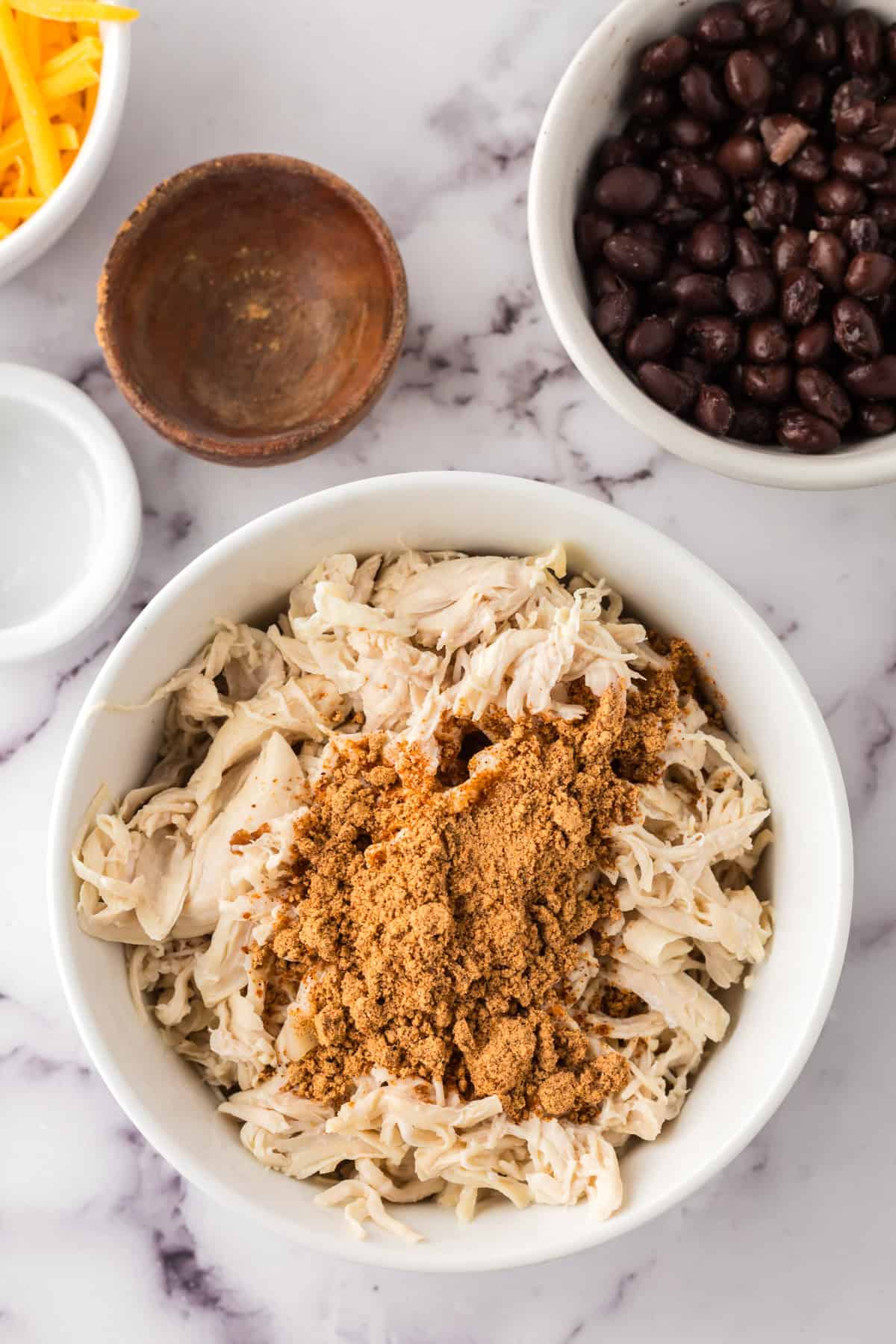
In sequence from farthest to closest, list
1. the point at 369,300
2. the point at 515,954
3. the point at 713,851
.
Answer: the point at 369,300 < the point at 713,851 < the point at 515,954

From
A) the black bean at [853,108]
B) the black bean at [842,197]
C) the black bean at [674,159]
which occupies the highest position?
the black bean at [853,108]

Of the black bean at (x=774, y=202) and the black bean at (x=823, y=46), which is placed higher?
the black bean at (x=823, y=46)

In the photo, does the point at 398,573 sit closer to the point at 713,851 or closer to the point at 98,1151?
the point at 713,851

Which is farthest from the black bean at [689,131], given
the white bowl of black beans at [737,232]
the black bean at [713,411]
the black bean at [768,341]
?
the black bean at [713,411]

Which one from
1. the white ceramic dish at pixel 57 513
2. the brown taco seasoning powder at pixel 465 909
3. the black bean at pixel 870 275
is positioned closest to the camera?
the brown taco seasoning powder at pixel 465 909

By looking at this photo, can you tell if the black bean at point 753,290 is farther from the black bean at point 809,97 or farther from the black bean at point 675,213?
the black bean at point 809,97

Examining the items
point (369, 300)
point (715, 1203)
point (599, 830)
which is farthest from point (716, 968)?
point (369, 300)

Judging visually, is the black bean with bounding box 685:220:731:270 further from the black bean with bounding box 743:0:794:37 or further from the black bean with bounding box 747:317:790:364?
the black bean with bounding box 743:0:794:37

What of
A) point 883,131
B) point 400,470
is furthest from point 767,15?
point 400,470
